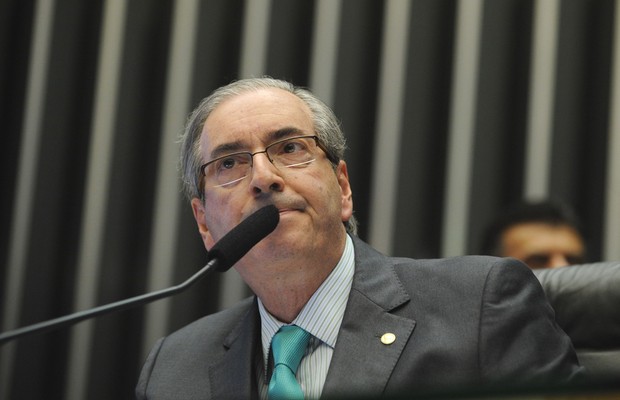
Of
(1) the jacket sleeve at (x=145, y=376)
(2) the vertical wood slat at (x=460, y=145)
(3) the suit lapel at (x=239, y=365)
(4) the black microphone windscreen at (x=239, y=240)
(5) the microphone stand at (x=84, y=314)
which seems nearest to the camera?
(5) the microphone stand at (x=84, y=314)

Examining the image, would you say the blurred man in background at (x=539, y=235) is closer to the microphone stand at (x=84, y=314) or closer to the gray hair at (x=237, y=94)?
the gray hair at (x=237, y=94)

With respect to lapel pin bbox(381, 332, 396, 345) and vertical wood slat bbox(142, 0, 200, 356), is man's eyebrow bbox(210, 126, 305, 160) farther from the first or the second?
vertical wood slat bbox(142, 0, 200, 356)

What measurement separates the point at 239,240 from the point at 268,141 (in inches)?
15.4

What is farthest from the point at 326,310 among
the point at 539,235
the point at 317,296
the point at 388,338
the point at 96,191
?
the point at 96,191

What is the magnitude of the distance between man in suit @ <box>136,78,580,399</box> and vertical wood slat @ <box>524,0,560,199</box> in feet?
3.26

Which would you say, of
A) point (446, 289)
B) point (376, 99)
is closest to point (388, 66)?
point (376, 99)

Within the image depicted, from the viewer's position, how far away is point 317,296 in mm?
1550

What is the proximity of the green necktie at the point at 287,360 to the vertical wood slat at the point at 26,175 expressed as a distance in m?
1.51

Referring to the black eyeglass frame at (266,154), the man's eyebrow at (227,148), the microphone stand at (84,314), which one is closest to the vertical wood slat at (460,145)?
the black eyeglass frame at (266,154)

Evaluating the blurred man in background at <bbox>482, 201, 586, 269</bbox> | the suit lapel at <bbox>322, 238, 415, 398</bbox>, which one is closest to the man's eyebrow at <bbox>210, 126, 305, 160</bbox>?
the suit lapel at <bbox>322, 238, 415, 398</bbox>

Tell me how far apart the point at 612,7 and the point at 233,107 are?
4.54 feet

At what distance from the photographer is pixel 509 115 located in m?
2.65

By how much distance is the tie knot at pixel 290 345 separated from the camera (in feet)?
4.80

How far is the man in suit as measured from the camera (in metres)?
1.34
